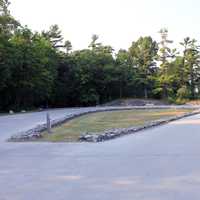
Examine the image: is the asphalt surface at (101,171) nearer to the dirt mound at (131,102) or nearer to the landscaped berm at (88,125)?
the landscaped berm at (88,125)

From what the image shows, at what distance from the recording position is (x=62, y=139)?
52.9 feet

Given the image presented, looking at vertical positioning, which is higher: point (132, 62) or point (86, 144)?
point (132, 62)

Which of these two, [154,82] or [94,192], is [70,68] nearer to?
[154,82]

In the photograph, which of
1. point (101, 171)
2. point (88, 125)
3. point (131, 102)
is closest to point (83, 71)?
point (131, 102)

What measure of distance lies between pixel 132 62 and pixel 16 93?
93.6ft

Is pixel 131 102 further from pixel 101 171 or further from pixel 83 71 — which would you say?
pixel 101 171

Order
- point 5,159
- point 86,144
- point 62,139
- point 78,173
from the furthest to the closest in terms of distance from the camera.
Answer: point 62,139 → point 86,144 → point 5,159 → point 78,173

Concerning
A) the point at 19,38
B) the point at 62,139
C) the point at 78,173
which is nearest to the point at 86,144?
the point at 62,139

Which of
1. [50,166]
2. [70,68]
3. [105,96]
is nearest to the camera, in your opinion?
[50,166]

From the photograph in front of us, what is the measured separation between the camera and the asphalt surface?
7125mm

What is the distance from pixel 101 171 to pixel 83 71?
5990 cm

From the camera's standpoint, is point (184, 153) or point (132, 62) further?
point (132, 62)

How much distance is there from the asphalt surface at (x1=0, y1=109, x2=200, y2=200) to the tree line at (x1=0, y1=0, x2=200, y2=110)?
33834 mm

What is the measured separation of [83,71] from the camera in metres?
68.8
